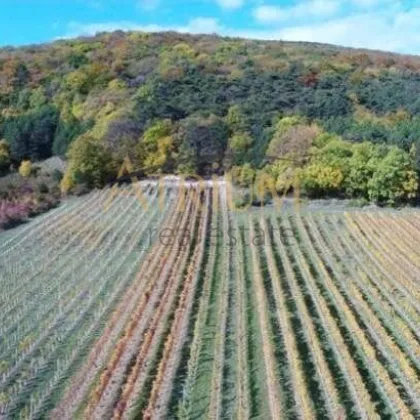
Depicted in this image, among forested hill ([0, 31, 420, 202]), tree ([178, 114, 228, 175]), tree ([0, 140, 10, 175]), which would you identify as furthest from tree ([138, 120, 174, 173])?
tree ([0, 140, 10, 175])

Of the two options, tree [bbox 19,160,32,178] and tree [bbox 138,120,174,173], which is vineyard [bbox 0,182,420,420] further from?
tree [bbox 19,160,32,178]

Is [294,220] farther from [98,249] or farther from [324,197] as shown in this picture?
[98,249]

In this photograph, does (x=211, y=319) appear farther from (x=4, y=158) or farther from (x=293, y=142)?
(x=4, y=158)

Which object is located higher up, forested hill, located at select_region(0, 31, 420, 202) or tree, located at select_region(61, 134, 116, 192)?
forested hill, located at select_region(0, 31, 420, 202)

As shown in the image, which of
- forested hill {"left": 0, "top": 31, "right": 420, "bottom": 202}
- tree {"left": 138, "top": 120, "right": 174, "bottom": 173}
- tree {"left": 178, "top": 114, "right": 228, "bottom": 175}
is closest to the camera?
tree {"left": 138, "top": 120, "right": 174, "bottom": 173}

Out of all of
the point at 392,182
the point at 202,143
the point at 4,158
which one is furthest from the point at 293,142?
the point at 4,158

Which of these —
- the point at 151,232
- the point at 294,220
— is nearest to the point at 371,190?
the point at 294,220
